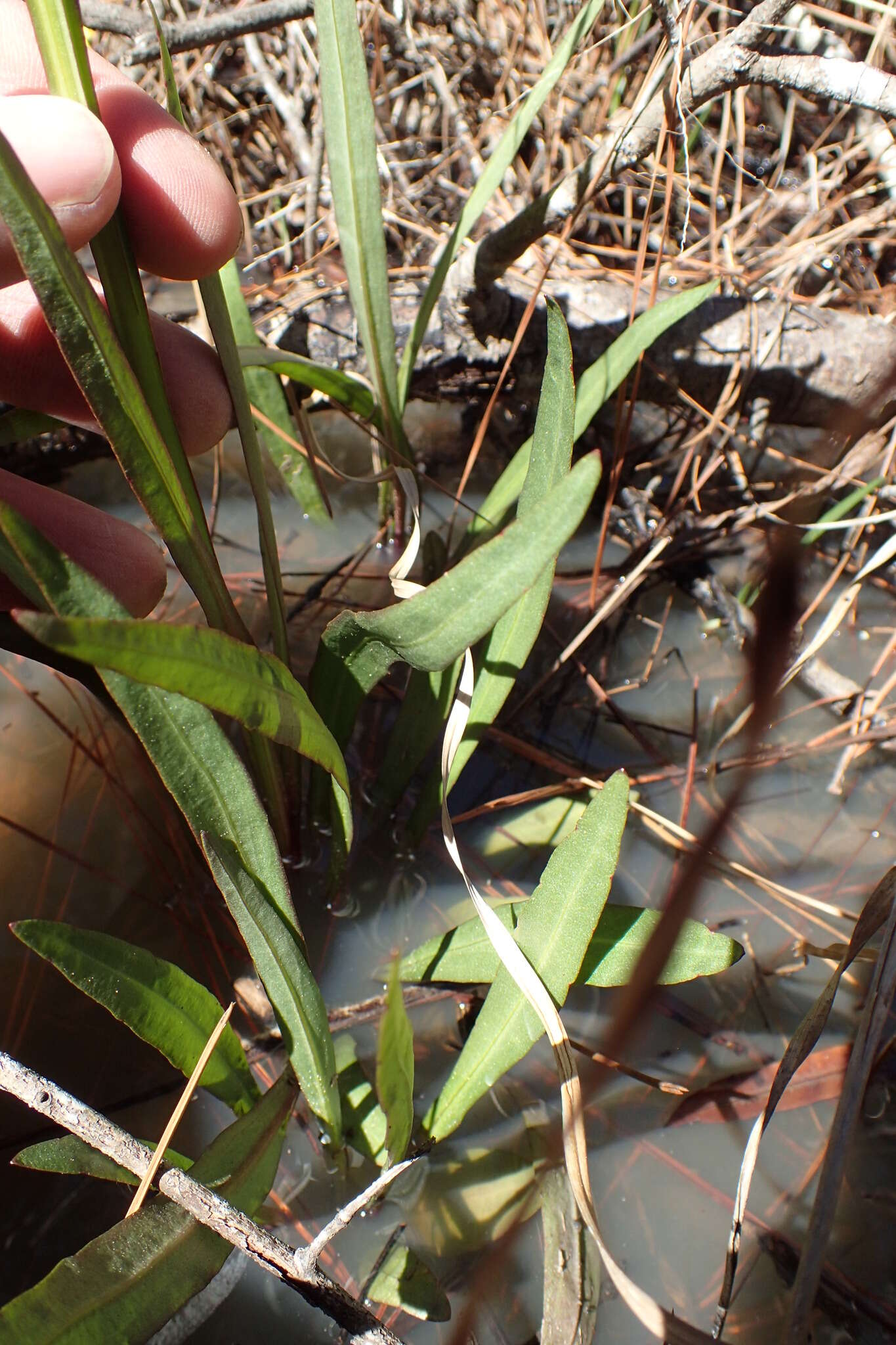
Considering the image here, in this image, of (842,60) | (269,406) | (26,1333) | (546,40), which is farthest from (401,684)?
(546,40)

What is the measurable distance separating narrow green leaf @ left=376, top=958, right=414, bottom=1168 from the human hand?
1.71 ft

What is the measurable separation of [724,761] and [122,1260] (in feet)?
2.89

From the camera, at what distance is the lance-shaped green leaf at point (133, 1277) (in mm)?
469

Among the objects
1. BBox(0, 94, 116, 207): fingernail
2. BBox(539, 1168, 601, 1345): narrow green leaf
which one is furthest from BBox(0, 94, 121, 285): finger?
BBox(539, 1168, 601, 1345): narrow green leaf

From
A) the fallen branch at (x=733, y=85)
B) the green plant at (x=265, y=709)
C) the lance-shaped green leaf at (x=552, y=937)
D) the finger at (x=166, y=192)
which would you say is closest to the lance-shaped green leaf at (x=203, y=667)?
the green plant at (x=265, y=709)

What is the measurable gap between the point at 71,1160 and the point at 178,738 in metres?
0.30

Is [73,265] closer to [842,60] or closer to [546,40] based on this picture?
[842,60]

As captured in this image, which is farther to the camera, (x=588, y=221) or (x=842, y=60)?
(x=588, y=221)

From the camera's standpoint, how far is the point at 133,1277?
52cm

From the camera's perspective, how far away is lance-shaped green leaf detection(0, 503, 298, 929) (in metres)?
0.49

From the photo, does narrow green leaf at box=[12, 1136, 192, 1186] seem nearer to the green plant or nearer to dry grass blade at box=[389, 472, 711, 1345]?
the green plant

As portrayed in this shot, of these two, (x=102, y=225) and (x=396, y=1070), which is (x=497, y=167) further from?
(x=396, y=1070)

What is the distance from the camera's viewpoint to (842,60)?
1002 mm

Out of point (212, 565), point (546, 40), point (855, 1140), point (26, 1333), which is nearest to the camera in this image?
point (26, 1333)
